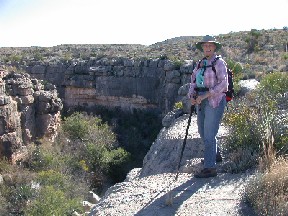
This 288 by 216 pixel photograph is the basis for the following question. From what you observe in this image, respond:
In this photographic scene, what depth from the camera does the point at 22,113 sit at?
1839 centimetres

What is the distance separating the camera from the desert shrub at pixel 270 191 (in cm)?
372

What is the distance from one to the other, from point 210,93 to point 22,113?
14.9 meters

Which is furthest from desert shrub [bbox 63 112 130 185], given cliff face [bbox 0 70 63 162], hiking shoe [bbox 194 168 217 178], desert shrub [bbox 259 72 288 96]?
hiking shoe [bbox 194 168 217 178]

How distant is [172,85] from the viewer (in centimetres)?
2538

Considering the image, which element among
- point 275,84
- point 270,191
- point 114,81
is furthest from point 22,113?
point 270,191

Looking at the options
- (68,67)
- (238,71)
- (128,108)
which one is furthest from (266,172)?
(68,67)

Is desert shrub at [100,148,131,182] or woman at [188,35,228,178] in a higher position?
woman at [188,35,228,178]

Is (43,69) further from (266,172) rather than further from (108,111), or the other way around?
(266,172)

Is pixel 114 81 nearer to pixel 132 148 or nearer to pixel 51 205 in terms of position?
pixel 132 148

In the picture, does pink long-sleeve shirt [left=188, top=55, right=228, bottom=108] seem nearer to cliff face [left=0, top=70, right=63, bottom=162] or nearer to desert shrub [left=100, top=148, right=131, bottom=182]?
cliff face [left=0, top=70, right=63, bottom=162]

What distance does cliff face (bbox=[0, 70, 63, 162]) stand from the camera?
16828 millimetres

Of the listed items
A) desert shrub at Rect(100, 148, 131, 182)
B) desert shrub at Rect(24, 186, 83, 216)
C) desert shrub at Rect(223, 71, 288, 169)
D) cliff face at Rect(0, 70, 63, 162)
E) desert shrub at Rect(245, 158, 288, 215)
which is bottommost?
desert shrub at Rect(100, 148, 131, 182)

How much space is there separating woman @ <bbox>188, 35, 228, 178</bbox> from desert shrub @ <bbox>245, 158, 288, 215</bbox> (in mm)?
862

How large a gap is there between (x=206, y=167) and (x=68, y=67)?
2601 centimetres
